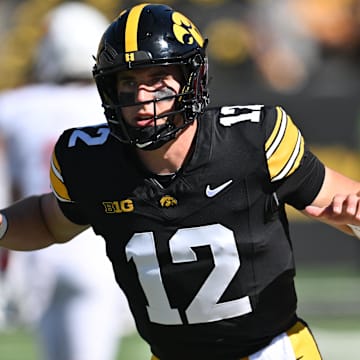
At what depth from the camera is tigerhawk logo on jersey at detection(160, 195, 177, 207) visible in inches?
124

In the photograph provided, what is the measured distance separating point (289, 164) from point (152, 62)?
49 centimetres

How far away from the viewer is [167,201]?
316 cm

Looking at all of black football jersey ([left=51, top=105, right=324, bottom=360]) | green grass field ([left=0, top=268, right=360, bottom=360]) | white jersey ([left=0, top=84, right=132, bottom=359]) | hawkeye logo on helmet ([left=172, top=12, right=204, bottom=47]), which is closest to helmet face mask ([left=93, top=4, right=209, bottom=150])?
hawkeye logo on helmet ([left=172, top=12, right=204, bottom=47])

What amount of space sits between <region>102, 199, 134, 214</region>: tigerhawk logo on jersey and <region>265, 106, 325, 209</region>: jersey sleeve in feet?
1.38

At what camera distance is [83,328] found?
4.79m

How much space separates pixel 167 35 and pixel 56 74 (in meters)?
2.10

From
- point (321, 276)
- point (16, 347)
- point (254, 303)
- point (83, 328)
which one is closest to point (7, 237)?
point (254, 303)

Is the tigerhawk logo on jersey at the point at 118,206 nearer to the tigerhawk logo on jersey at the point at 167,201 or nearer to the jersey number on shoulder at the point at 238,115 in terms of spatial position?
the tigerhawk logo on jersey at the point at 167,201

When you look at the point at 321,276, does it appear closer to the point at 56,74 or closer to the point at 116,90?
the point at 56,74

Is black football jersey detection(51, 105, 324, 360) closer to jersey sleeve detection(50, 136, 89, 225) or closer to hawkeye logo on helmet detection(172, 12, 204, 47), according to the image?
jersey sleeve detection(50, 136, 89, 225)

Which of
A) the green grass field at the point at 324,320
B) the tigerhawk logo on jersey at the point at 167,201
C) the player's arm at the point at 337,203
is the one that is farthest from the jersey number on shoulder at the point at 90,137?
the green grass field at the point at 324,320

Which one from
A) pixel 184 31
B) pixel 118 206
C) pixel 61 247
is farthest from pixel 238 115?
pixel 61 247


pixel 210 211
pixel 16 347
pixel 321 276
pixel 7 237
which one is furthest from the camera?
pixel 321 276

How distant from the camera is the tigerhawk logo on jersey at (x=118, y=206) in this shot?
126 inches
